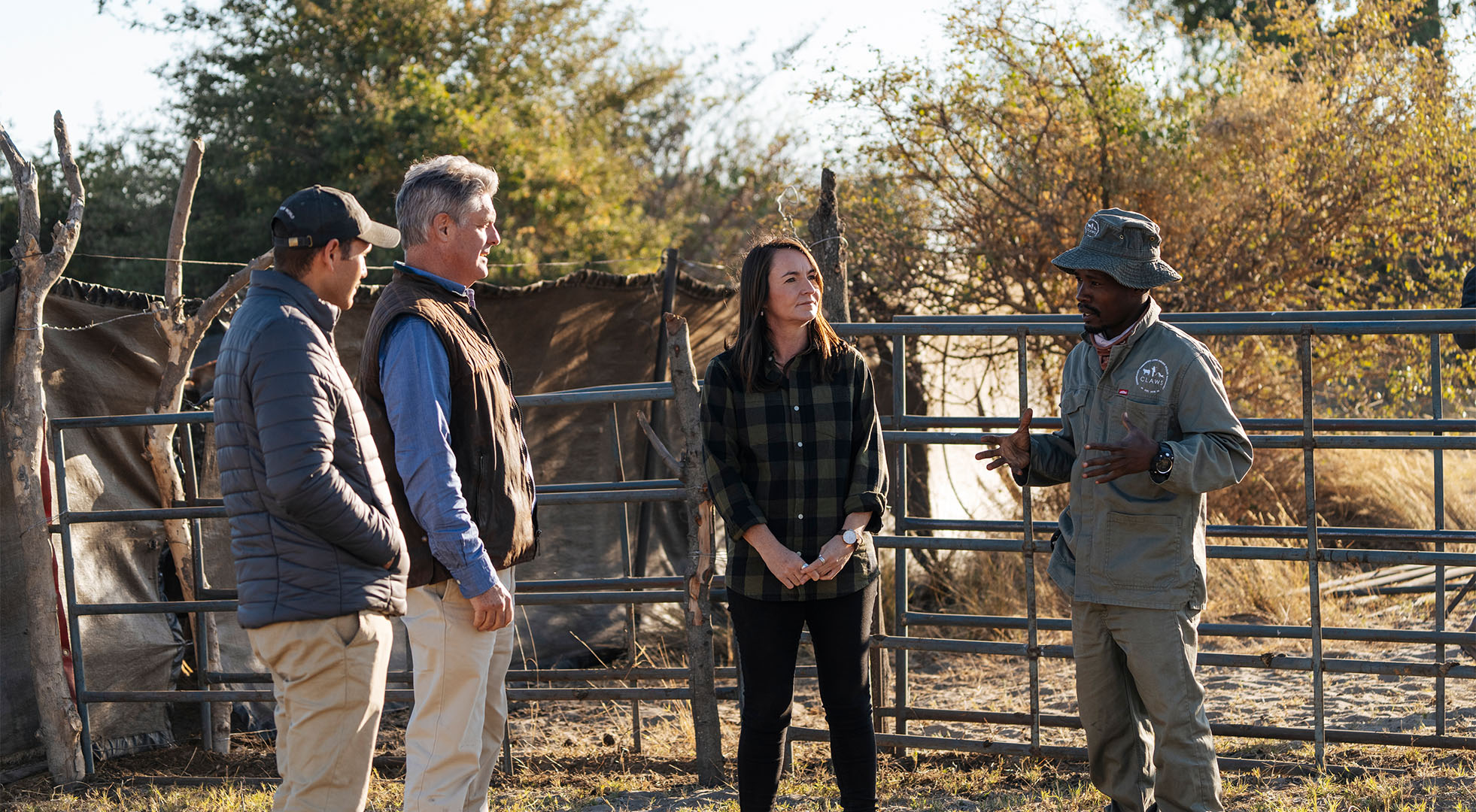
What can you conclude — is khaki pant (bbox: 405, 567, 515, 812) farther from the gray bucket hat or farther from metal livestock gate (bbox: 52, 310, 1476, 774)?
the gray bucket hat

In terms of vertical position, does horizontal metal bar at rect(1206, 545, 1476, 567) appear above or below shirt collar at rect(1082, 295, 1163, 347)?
below

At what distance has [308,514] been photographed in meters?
2.50

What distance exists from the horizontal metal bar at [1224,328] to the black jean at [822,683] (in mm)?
1237

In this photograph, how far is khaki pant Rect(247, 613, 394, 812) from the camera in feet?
8.43

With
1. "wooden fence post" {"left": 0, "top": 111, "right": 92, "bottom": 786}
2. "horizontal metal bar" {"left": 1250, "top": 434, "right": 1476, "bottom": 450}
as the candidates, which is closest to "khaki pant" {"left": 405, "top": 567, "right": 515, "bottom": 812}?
"horizontal metal bar" {"left": 1250, "top": 434, "right": 1476, "bottom": 450}

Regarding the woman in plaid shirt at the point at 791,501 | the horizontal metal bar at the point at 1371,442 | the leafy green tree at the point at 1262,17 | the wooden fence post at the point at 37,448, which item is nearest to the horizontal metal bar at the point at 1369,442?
the horizontal metal bar at the point at 1371,442

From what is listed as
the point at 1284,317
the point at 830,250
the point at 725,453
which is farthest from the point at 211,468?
the point at 1284,317

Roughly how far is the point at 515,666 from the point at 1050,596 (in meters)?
3.31

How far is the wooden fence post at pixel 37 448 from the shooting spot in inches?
189

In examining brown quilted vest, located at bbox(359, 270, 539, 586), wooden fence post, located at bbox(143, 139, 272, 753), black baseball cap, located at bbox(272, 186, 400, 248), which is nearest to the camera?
black baseball cap, located at bbox(272, 186, 400, 248)

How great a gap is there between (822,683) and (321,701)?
4.71ft

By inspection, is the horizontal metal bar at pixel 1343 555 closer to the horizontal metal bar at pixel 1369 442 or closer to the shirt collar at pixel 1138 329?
the horizontal metal bar at pixel 1369 442

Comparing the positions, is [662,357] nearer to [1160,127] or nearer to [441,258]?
[1160,127]

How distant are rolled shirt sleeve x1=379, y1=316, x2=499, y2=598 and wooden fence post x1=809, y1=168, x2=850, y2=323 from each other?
240 centimetres
